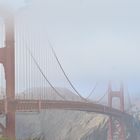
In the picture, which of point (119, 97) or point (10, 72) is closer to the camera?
point (10, 72)

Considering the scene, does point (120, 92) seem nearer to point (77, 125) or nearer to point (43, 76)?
point (77, 125)

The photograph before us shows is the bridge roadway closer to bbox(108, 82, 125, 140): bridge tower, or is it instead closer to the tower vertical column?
the tower vertical column

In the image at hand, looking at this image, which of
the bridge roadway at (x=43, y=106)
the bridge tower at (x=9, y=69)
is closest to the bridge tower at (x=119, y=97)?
the bridge roadway at (x=43, y=106)

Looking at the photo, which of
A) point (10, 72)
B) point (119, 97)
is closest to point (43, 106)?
point (10, 72)

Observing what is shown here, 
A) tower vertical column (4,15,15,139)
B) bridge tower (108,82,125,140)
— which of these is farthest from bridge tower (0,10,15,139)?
bridge tower (108,82,125,140)

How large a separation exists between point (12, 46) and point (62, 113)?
179ft

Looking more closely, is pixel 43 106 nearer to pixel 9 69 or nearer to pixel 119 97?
pixel 9 69

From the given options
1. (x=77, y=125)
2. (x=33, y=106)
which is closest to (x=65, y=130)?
(x=77, y=125)

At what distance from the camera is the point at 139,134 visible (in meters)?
62.9

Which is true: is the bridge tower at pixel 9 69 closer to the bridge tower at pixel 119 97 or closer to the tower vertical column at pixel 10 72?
the tower vertical column at pixel 10 72

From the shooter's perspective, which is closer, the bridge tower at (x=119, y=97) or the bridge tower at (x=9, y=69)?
the bridge tower at (x=9, y=69)

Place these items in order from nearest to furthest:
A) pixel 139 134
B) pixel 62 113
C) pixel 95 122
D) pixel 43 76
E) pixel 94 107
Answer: pixel 43 76
pixel 94 107
pixel 139 134
pixel 95 122
pixel 62 113

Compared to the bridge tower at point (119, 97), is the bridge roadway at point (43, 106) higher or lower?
higher

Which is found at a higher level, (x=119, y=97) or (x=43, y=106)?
(x=43, y=106)
